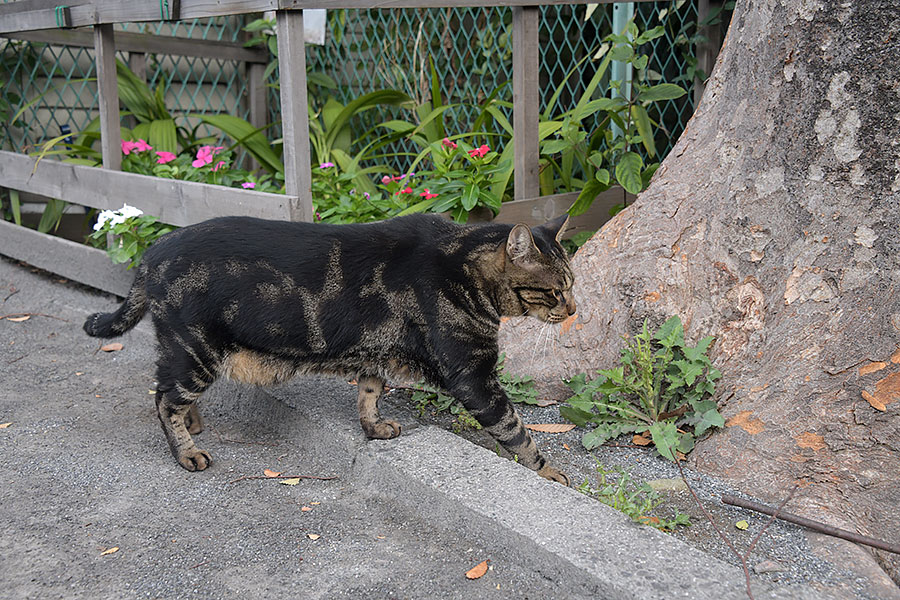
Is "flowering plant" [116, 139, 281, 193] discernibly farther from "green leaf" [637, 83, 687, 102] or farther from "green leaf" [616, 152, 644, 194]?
"green leaf" [637, 83, 687, 102]

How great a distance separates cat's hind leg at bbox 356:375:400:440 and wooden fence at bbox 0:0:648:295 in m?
1.04

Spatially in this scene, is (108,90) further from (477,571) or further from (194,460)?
(477,571)

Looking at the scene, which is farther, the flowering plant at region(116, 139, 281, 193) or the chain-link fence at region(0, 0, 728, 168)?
the chain-link fence at region(0, 0, 728, 168)

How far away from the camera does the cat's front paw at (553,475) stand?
9.23ft

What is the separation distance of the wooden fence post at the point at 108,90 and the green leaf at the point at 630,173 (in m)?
3.02

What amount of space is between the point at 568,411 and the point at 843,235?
3.99ft

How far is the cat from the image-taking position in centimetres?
284

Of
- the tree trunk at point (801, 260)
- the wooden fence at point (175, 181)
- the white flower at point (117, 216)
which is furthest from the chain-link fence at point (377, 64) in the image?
the tree trunk at point (801, 260)

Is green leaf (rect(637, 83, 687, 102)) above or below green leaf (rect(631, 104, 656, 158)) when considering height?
above

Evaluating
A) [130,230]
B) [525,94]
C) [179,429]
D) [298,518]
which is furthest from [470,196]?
[130,230]

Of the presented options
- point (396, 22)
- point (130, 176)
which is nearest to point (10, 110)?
point (130, 176)

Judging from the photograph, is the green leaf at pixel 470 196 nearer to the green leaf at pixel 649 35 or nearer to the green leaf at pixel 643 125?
the green leaf at pixel 643 125

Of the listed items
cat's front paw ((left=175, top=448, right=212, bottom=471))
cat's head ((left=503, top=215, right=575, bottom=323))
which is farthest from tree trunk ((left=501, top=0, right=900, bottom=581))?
cat's front paw ((left=175, top=448, right=212, bottom=471))

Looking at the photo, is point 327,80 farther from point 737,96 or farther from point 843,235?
point 843,235
